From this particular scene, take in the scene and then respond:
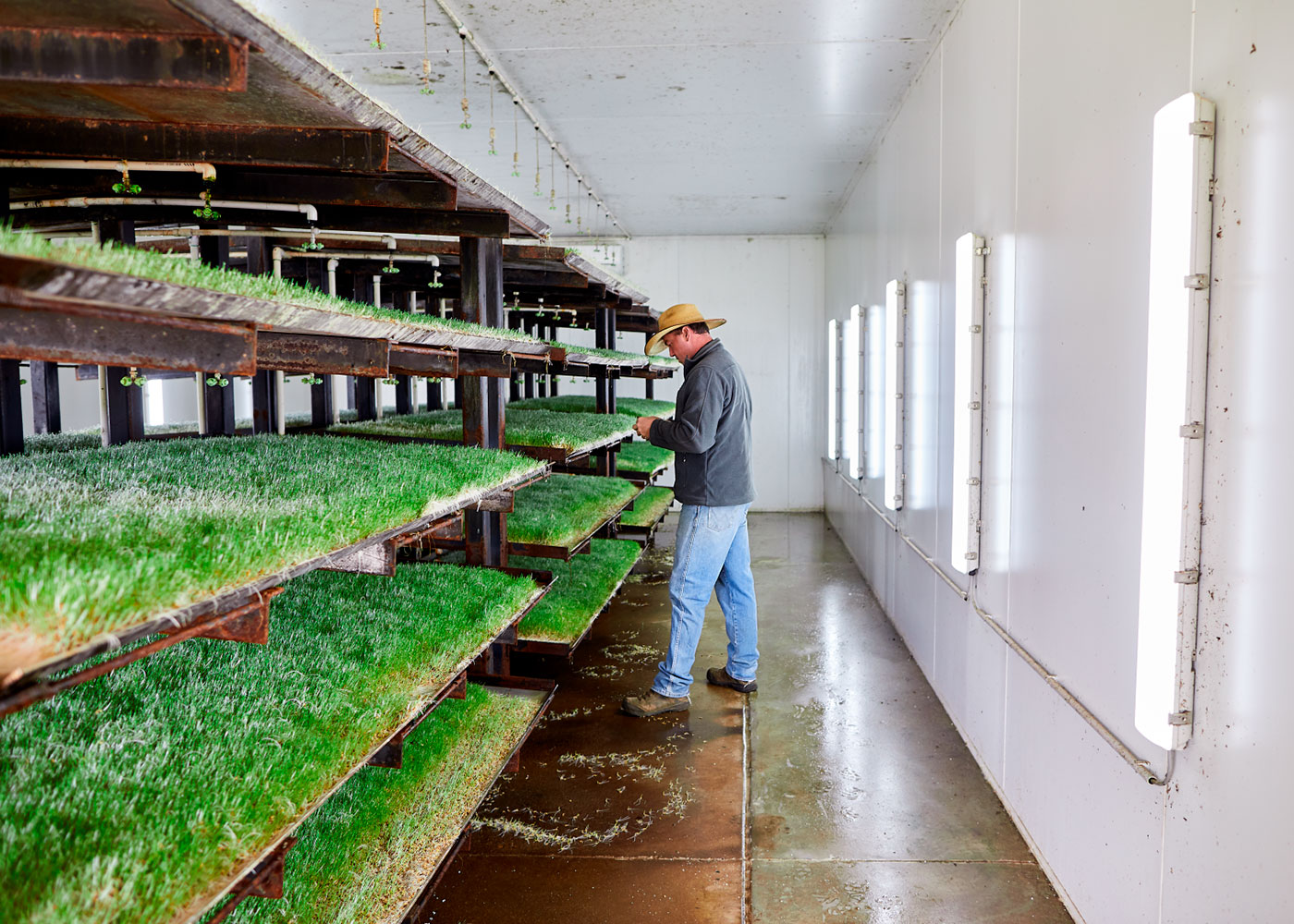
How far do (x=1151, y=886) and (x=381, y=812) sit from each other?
6.79 feet

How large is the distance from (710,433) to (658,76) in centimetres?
248

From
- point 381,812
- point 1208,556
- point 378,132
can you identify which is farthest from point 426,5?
point 1208,556

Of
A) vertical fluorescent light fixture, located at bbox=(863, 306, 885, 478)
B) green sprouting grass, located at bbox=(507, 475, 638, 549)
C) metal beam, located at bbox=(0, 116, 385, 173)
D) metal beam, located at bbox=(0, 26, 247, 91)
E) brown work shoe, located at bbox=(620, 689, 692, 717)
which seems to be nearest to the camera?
metal beam, located at bbox=(0, 26, 247, 91)

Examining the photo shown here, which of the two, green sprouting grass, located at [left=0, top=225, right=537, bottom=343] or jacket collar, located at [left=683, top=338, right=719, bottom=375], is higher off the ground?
green sprouting grass, located at [left=0, top=225, right=537, bottom=343]

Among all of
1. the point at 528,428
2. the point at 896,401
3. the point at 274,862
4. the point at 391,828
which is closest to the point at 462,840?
the point at 391,828

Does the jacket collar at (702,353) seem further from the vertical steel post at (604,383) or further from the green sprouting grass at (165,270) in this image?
the green sprouting grass at (165,270)

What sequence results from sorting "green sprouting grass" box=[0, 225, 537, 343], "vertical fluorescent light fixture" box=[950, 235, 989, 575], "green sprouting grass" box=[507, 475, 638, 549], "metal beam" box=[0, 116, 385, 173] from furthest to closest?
1. "green sprouting grass" box=[507, 475, 638, 549]
2. "vertical fluorescent light fixture" box=[950, 235, 989, 575]
3. "metal beam" box=[0, 116, 385, 173]
4. "green sprouting grass" box=[0, 225, 537, 343]

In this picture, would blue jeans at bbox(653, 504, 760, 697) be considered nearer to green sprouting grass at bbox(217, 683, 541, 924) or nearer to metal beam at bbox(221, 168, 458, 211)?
green sprouting grass at bbox(217, 683, 541, 924)

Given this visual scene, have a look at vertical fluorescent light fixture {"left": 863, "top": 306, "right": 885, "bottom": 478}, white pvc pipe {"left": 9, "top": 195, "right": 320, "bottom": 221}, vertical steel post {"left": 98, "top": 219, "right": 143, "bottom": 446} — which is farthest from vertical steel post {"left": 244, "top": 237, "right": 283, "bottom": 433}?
vertical fluorescent light fixture {"left": 863, "top": 306, "right": 885, "bottom": 478}

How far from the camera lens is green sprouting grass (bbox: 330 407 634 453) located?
4.70m

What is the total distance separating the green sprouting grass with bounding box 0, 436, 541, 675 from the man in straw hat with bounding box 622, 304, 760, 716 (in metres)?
1.52

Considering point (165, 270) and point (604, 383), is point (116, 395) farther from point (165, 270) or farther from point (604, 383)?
point (604, 383)

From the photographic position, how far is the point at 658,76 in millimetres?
5652

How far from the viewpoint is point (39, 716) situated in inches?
73.9
